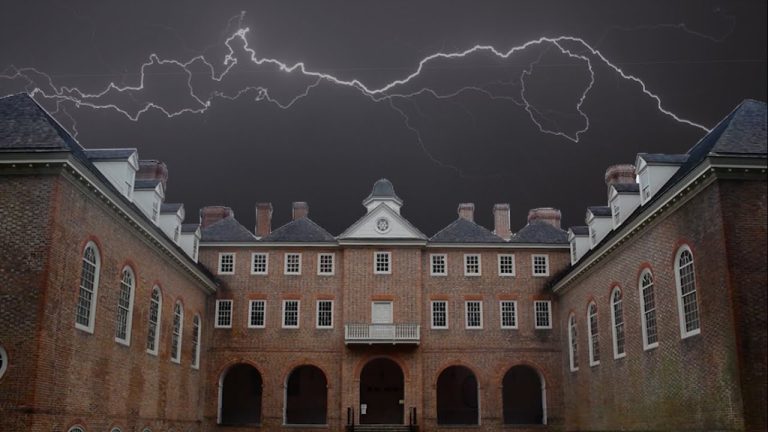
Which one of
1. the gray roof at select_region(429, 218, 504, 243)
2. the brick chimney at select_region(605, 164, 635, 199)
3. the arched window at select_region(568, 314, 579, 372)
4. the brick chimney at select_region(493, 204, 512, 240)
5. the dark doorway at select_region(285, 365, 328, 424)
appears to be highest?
the brick chimney at select_region(605, 164, 635, 199)

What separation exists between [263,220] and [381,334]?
34.5 ft

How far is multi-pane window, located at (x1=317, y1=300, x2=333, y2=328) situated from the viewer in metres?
36.7

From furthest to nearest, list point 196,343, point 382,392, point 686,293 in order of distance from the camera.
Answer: point 382,392
point 196,343
point 686,293

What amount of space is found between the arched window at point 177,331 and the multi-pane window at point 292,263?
7.39 m

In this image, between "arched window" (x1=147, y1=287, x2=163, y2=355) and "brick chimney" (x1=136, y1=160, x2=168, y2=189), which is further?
"brick chimney" (x1=136, y1=160, x2=168, y2=189)

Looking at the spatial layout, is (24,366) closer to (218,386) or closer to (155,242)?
(155,242)

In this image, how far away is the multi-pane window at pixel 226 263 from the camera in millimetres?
37312

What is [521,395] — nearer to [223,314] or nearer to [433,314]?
[433,314]

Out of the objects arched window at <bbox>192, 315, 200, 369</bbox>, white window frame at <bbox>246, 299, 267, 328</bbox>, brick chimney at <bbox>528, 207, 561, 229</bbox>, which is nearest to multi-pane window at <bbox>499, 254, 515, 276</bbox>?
brick chimney at <bbox>528, 207, 561, 229</bbox>

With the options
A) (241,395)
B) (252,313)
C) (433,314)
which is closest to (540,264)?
(433,314)

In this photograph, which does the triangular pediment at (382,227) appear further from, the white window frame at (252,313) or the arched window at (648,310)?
the arched window at (648,310)

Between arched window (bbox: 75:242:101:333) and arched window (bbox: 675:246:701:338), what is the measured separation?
16.9 meters

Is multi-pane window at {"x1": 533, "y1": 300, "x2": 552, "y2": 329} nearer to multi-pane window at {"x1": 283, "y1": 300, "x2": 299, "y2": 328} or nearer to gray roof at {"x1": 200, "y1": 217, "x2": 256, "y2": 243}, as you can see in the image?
multi-pane window at {"x1": 283, "y1": 300, "x2": 299, "y2": 328}

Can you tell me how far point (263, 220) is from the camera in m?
41.1
